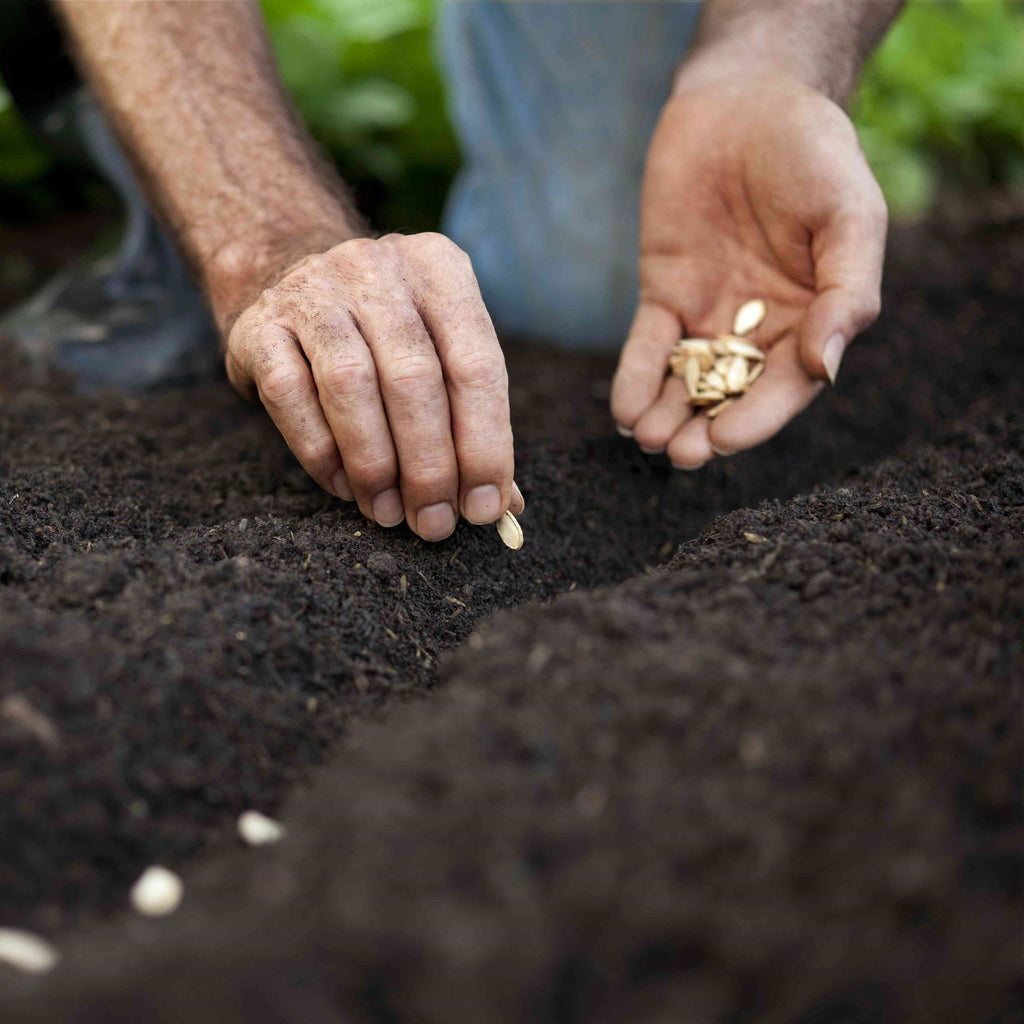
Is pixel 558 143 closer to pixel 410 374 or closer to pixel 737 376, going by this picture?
pixel 737 376

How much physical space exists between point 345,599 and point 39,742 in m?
0.44

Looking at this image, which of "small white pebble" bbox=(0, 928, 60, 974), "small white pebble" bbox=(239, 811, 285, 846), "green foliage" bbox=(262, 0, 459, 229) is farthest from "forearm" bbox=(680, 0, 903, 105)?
"small white pebble" bbox=(0, 928, 60, 974)

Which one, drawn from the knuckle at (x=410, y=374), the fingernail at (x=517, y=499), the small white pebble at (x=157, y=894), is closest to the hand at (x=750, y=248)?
the fingernail at (x=517, y=499)

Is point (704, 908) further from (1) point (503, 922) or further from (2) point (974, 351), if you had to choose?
(2) point (974, 351)

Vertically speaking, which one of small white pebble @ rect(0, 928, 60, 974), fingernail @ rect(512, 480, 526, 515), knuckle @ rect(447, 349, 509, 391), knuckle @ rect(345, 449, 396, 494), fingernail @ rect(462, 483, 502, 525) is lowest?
fingernail @ rect(512, 480, 526, 515)

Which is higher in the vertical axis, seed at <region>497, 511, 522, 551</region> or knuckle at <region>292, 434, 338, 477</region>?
knuckle at <region>292, 434, 338, 477</region>

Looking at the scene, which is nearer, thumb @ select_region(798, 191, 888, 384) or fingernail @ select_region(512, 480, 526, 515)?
fingernail @ select_region(512, 480, 526, 515)

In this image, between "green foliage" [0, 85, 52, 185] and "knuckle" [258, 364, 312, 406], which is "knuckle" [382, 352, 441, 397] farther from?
"green foliage" [0, 85, 52, 185]

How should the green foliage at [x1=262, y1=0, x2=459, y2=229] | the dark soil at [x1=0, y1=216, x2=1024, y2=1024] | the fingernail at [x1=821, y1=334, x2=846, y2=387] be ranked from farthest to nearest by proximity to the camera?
1. the green foliage at [x1=262, y1=0, x2=459, y2=229]
2. the fingernail at [x1=821, y1=334, x2=846, y2=387]
3. the dark soil at [x1=0, y1=216, x2=1024, y2=1024]

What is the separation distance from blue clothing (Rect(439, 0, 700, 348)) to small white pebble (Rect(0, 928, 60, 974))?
2451 mm

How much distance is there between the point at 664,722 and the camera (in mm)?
917

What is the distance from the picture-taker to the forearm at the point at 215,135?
67.8 inches

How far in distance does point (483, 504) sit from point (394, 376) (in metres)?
0.24

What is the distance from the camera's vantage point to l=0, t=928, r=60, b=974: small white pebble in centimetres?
83
